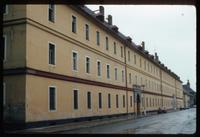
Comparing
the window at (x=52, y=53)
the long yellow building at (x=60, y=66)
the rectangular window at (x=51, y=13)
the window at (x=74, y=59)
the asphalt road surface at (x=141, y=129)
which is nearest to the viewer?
the asphalt road surface at (x=141, y=129)

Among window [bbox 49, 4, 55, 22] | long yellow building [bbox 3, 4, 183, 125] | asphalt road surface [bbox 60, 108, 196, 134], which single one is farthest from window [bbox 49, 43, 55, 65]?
asphalt road surface [bbox 60, 108, 196, 134]

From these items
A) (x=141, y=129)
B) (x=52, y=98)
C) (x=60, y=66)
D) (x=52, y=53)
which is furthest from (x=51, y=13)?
(x=141, y=129)

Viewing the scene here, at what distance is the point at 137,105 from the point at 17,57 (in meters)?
29.6

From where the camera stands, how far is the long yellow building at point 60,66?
20344 millimetres

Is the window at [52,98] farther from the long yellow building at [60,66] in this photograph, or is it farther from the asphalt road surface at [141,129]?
the asphalt road surface at [141,129]

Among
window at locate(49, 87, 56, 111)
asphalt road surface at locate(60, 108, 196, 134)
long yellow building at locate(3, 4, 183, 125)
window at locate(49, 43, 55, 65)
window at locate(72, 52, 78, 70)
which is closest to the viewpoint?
asphalt road surface at locate(60, 108, 196, 134)

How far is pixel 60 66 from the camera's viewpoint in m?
24.5

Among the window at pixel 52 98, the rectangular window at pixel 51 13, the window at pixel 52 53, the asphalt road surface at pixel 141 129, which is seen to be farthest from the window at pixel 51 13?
the asphalt road surface at pixel 141 129

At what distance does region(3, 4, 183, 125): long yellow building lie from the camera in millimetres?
20344

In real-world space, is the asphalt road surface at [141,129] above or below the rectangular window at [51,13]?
below

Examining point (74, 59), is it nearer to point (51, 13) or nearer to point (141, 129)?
point (51, 13)

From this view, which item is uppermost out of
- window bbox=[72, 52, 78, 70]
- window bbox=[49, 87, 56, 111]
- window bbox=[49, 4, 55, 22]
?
window bbox=[49, 4, 55, 22]

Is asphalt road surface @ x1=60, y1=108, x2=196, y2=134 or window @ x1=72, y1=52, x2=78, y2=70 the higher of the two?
window @ x1=72, y1=52, x2=78, y2=70

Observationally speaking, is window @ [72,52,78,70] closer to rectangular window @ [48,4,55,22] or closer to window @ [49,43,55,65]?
window @ [49,43,55,65]
